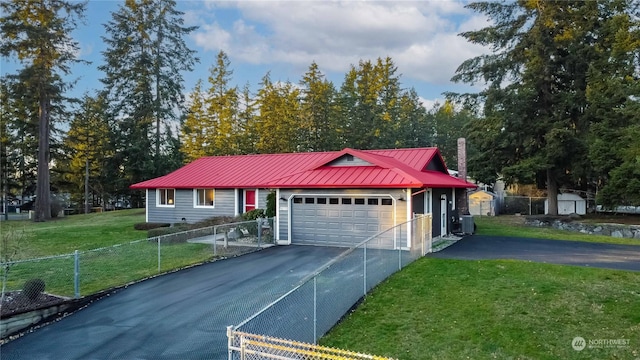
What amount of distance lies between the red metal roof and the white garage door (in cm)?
69

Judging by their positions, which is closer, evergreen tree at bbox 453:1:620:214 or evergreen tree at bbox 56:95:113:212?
evergreen tree at bbox 453:1:620:214

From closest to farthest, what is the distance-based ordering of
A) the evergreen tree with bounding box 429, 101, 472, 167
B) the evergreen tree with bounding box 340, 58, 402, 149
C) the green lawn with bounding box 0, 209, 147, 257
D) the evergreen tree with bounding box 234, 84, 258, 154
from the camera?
the green lawn with bounding box 0, 209, 147, 257 → the evergreen tree with bounding box 234, 84, 258, 154 → the evergreen tree with bounding box 340, 58, 402, 149 → the evergreen tree with bounding box 429, 101, 472, 167

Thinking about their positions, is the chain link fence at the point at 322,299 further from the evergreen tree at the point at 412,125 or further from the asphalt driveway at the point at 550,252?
the evergreen tree at the point at 412,125

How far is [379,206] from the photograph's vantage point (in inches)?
589

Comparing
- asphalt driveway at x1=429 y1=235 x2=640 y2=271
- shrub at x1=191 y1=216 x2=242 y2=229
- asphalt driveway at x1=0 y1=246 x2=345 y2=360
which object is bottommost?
asphalt driveway at x1=0 y1=246 x2=345 y2=360

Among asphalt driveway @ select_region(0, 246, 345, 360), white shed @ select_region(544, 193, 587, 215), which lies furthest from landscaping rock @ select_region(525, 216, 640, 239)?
asphalt driveway @ select_region(0, 246, 345, 360)

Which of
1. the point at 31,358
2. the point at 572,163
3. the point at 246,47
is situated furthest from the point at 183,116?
the point at 31,358

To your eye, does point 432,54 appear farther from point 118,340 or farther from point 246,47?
point 118,340

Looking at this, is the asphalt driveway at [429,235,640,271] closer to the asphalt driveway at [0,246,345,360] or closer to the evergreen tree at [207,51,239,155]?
the asphalt driveway at [0,246,345,360]

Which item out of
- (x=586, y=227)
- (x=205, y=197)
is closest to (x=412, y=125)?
(x=586, y=227)

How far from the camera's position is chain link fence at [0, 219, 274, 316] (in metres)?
9.04

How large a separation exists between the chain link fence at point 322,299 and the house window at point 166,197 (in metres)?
15.6

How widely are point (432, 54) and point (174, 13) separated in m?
22.5

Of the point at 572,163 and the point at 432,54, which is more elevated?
the point at 432,54
